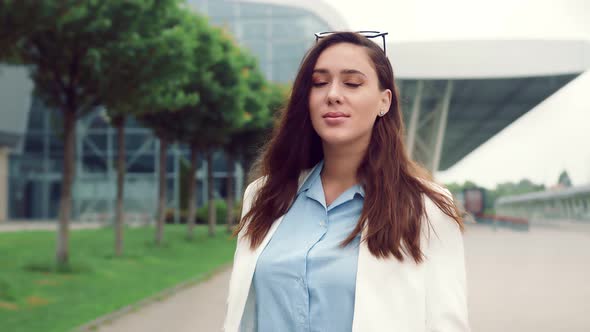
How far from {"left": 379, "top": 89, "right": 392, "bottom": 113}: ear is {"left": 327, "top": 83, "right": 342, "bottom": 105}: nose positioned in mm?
181

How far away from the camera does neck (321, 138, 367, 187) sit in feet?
7.64

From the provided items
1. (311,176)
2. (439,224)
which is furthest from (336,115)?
(439,224)

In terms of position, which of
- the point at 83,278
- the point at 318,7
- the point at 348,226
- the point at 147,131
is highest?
the point at 318,7

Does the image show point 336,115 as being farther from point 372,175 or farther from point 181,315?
point 181,315

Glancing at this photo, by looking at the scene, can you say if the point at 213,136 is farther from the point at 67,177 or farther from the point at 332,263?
the point at 332,263

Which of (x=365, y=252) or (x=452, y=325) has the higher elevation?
(x=365, y=252)

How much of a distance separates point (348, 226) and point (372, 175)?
0.61 ft

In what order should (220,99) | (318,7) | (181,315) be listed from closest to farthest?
1. (181,315)
2. (220,99)
3. (318,7)

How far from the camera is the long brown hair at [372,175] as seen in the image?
209 cm

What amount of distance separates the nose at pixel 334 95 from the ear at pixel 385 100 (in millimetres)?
181

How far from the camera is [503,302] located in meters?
8.80

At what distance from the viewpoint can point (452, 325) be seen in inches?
78.8

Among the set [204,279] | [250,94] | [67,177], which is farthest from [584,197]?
[67,177]

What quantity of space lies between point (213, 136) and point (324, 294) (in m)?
18.8
